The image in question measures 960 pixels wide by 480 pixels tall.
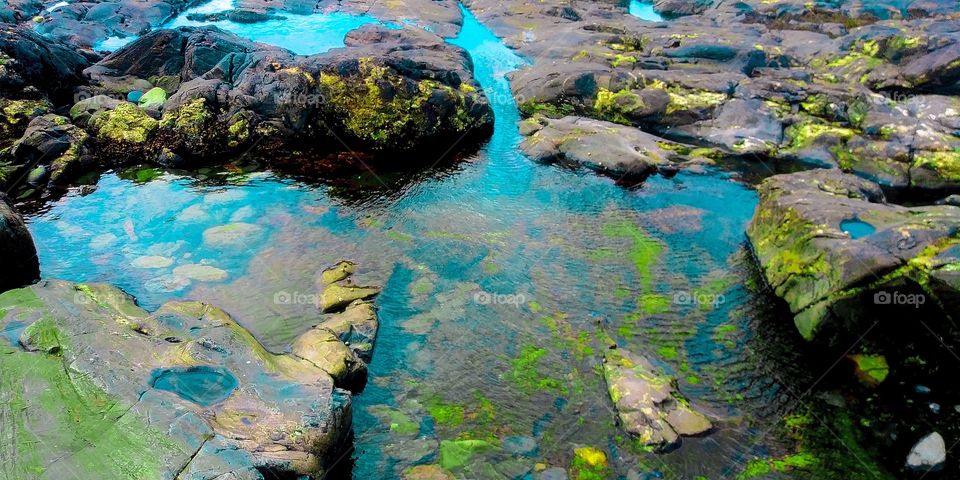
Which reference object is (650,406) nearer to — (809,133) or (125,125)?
(809,133)

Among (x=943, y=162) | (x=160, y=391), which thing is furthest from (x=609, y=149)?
(x=160, y=391)

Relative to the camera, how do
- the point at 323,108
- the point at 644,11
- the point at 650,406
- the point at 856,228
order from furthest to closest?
the point at 644,11 → the point at 323,108 → the point at 856,228 → the point at 650,406

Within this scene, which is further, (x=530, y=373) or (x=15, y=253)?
(x=15, y=253)

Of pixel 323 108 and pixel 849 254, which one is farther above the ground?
pixel 323 108

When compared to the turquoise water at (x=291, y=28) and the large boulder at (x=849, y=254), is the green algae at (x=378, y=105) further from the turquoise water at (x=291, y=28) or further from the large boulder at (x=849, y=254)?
the large boulder at (x=849, y=254)

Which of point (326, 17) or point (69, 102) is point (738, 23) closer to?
point (326, 17)

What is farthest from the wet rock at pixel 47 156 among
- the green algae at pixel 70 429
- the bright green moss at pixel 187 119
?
the green algae at pixel 70 429
